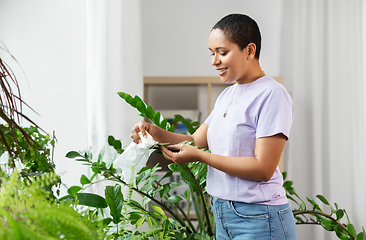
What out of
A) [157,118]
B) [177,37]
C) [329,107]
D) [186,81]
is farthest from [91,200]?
[329,107]

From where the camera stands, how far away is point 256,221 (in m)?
0.82

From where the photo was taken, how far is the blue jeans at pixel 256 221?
82 cm

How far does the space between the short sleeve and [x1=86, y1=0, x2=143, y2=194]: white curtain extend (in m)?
0.74

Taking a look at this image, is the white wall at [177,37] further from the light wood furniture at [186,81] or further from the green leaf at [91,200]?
the green leaf at [91,200]

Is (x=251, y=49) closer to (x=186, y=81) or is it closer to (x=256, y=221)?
(x=256, y=221)

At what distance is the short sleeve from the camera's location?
79 centimetres

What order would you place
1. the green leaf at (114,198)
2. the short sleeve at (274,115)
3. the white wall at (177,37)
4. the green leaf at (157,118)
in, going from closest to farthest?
1. the green leaf at (114,198)
2. the short sleeve at (274,115)
3. the green leaf at (157,118)
4. the white wall at (177,37)

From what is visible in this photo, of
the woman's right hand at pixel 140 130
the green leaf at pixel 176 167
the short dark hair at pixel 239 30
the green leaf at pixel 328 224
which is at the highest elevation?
the short dark hair at pixel 239 30

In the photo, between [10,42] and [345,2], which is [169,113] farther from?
[345,2]

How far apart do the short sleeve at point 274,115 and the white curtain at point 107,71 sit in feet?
2.44

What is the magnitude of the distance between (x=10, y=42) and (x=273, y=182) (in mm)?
1456

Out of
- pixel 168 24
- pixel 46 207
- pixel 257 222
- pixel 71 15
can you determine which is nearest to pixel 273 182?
pixel 257 222

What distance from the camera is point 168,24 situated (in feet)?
7.96

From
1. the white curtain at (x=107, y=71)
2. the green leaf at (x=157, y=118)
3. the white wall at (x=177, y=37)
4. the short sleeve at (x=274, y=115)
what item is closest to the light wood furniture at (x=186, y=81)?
the white wall at (x=177, y=37)
